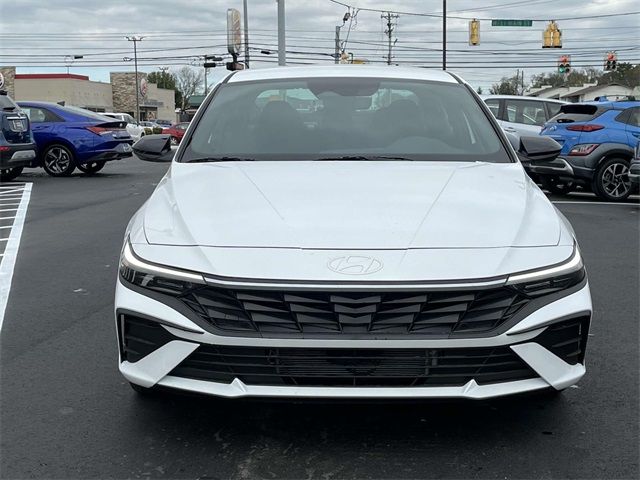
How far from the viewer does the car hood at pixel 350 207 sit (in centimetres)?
294

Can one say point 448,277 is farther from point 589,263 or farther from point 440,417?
point 589,263

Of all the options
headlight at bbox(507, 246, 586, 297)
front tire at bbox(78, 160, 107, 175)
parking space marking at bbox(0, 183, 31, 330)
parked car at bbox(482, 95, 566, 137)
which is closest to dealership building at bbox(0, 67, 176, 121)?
front tire at bbox(78, 160, 107, 175)

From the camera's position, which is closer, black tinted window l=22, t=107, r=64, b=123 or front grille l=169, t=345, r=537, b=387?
front grille l=169, t=345, r=537, b=387

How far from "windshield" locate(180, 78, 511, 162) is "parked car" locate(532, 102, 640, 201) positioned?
27.1ft

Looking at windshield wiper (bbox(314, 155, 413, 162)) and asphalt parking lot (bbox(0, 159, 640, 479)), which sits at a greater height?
windshield wiper (bbox(314, 155, 413, 162))

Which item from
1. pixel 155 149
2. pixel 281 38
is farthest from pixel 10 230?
pixel 281 38

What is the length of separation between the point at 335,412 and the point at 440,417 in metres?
0.47

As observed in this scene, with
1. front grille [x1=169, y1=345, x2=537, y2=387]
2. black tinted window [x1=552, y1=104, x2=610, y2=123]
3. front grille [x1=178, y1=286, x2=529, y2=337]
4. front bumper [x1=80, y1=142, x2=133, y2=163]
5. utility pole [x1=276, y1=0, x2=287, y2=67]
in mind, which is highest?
utility pole [x1=276, y1=0, x2=287, y2=67]

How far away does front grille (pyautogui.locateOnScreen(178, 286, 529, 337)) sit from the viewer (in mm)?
2719

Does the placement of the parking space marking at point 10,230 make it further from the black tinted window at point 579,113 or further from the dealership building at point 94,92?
the dealership building at point 94,92

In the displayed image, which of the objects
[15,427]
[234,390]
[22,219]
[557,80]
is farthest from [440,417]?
[557,80]

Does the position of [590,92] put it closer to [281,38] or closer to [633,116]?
[281,38]

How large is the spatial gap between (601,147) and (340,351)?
34.7 ft

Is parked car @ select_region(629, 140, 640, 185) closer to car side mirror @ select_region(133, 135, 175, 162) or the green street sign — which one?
car side mirror @ select_region(133, 135, 175, 162)
